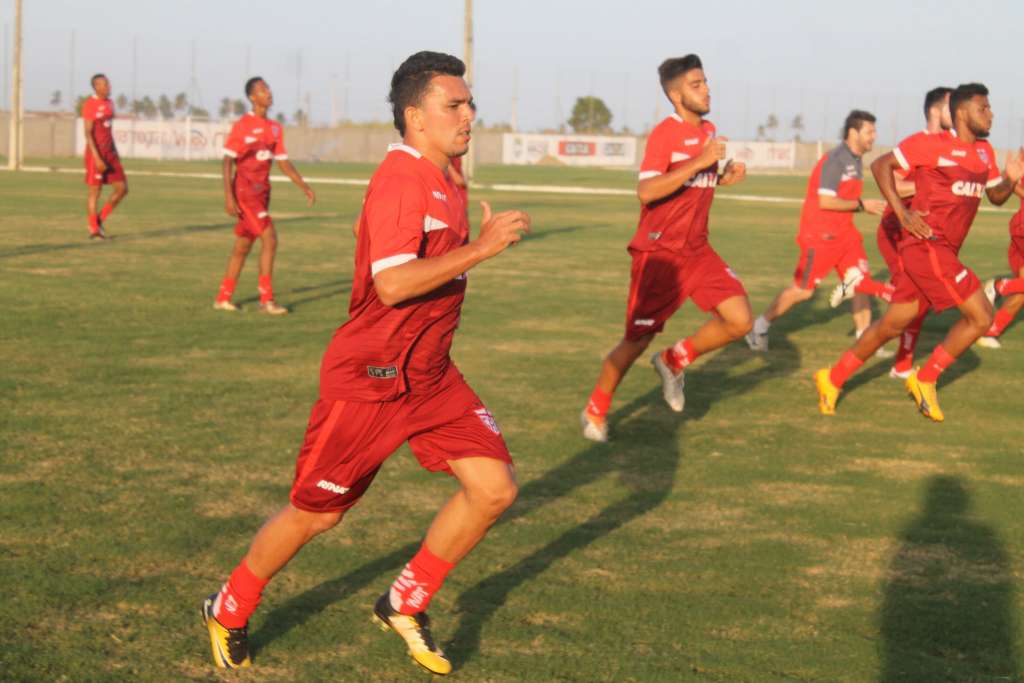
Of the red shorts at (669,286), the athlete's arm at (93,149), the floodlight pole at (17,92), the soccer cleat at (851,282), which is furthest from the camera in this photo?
the floodlight pole at (17,92)

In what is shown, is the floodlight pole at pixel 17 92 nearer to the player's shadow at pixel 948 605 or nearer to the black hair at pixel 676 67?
the black hair at pixel 676 67

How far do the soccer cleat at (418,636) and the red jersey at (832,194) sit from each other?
27.2 ft

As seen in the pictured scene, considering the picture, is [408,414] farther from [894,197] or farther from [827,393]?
[894,197]

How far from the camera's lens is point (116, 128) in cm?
6444

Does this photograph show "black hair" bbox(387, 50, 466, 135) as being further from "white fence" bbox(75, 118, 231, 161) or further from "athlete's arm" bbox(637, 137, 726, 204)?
"white fence" bbox(75, 118, 231, 161)

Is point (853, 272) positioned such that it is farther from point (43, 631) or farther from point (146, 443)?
point (43, 631)

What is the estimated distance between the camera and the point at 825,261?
1223 centimetres

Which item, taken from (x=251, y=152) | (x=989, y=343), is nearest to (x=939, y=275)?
(x=989, y=343)

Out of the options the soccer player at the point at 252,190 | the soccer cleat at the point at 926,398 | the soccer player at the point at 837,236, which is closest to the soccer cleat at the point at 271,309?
the soccer player at the point at 252,190

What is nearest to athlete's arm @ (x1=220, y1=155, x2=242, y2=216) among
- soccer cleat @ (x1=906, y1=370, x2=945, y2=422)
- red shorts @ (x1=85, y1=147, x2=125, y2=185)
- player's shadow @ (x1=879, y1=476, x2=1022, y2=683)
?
soccer cleat @ (x1=906, y1=370, x2=945, y2=422)

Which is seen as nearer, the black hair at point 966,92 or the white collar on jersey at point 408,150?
the white collar on jersey at point 408,150

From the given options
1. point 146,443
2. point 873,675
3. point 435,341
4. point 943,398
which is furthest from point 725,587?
point 943,398

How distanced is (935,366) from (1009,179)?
4.46 ft

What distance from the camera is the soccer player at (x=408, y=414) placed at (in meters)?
4.41
